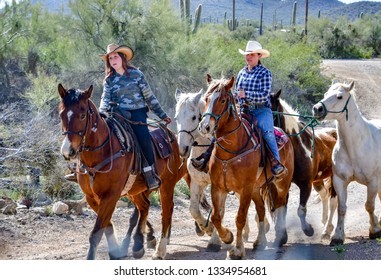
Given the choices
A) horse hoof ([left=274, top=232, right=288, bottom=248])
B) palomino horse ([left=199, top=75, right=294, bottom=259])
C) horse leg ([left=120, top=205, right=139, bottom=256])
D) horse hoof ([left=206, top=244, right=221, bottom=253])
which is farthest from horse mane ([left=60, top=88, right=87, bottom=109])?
horse hoof ([left=274, top=232, right=288, bottom=248])

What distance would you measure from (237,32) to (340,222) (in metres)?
39.3

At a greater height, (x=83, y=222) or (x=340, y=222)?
(x=340, y=222)

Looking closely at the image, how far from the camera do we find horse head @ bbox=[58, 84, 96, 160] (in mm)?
8211

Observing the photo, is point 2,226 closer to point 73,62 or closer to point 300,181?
point 300,181

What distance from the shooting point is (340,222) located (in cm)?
1085

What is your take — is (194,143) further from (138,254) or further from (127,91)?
(138,254)

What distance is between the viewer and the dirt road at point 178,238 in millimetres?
10125

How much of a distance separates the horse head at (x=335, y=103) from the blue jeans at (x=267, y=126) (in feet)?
3.01

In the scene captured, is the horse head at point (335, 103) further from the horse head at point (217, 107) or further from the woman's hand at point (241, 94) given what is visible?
the horse head at point (217, 107)

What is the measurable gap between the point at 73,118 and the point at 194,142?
2.61m

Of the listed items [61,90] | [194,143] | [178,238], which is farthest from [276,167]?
[61,90]

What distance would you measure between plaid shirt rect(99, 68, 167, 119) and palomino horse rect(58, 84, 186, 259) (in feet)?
2.36

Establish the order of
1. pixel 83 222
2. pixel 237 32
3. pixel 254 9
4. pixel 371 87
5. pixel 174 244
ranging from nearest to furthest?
pixel 174 244 → pixel 83 222 → pixel 371 87 → pixel 237 32 → pixel 254 9
